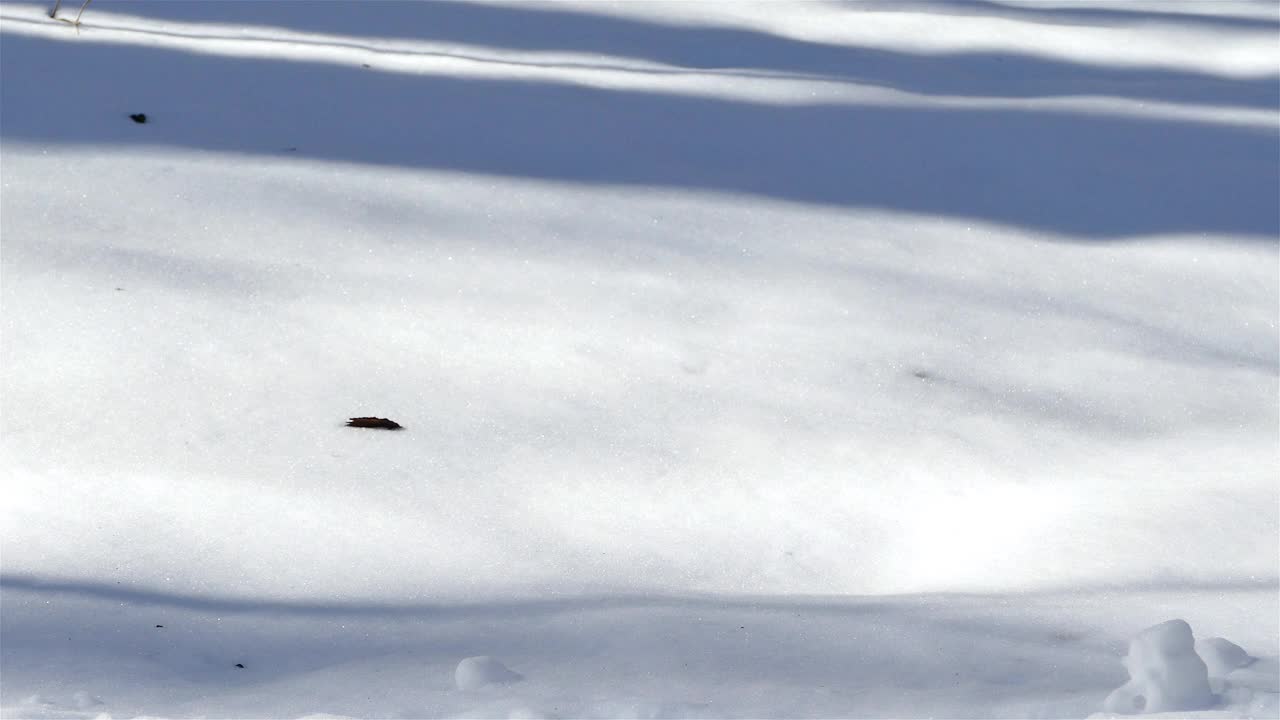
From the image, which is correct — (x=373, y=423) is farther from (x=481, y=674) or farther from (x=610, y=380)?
(x=481, y=674)

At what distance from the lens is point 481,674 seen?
43.8 inches

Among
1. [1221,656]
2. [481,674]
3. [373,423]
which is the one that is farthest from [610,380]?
[1221,656]

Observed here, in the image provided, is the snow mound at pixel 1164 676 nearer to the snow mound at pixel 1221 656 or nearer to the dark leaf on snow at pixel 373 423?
the snow mound at pixel 1221 656

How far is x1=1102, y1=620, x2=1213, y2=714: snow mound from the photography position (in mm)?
1037

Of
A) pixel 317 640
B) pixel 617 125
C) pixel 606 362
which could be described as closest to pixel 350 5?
pixel 617 125

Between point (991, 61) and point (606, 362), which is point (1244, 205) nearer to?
point (991, 61)

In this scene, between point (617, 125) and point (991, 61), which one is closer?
point (617, 125)

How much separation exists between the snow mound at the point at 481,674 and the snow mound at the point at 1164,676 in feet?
1.66

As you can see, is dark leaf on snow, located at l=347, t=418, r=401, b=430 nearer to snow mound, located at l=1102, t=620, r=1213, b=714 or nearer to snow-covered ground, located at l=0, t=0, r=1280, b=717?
snow-covered ground, located at l=0, t=0, r=1280, b=717

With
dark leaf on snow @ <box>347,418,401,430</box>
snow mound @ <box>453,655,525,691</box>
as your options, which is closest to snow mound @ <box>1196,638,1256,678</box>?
snow mound @ <box>453,655,525,691</box>

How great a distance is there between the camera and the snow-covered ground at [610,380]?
1.18 m

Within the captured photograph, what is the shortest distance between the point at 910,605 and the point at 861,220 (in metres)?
1.19

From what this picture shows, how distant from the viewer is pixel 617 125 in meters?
2.69

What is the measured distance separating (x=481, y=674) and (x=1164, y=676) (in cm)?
57
